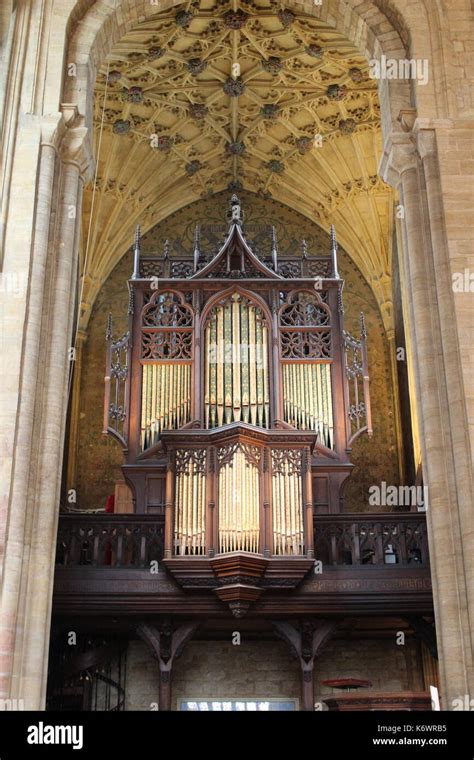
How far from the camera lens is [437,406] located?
9.90 metres

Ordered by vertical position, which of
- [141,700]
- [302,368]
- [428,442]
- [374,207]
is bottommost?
[141,700]

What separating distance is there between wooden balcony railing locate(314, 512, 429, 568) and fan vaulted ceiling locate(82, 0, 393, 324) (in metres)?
7.78

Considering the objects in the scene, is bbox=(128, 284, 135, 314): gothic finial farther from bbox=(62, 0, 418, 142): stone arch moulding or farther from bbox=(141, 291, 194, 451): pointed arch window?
bbox=(62, 0, 418, 142): stone arch moulding

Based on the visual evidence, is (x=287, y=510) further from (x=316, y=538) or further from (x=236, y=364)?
(x=236, y=364)

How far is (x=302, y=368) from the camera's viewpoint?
15.0 metres

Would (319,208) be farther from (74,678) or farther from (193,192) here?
(74,678)

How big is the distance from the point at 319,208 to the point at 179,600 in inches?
413

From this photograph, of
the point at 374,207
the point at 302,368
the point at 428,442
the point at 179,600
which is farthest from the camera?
the point at 374,207

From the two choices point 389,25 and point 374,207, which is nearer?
point 389,25

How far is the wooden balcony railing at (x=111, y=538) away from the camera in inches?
496

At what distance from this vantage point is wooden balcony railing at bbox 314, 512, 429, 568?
12742 mm

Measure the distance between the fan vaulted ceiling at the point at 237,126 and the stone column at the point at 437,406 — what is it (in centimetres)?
719
